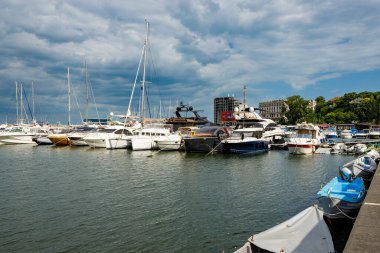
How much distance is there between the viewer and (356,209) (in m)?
13.6

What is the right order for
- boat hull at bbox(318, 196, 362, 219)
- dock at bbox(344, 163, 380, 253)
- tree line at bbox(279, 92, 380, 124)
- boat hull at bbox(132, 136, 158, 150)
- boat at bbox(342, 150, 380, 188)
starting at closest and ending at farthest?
dock at bbox(344, 163, 380, 253), boat hull at bbox(318, 196, 362, 219), boat at bbox(342, 150, 380, 188), boat hull at bbox(132, 136, 158, 150), tree line at bbox(279, 92, 380, 124)

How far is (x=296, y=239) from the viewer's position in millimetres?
9523

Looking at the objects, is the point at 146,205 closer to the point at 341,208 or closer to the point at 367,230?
the point at 341,208

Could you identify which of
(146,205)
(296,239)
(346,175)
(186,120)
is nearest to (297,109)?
Answer: (186,120)

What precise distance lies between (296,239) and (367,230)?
79.8 inches

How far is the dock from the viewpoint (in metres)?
7.21

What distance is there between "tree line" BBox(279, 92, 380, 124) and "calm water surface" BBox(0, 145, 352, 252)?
436ft

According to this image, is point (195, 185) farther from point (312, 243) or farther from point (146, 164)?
point (312, 243)

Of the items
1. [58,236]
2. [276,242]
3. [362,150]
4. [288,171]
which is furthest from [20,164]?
[362,150]

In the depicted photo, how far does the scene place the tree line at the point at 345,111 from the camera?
148500mm

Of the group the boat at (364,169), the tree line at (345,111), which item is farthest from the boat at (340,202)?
the tree line at (345,111)

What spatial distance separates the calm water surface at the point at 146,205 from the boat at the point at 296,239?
320cm

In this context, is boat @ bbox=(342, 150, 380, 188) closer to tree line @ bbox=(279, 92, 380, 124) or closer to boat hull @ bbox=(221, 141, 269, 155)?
boat hull @ bbox=(221, 141, 269, 155)

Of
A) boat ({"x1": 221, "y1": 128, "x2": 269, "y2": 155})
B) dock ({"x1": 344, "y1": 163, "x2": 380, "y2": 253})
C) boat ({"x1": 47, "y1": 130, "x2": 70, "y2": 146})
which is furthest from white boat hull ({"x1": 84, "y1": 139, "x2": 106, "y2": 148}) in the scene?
dock ({"x1": 344, "y1": 163, "x2": 380, "y2": 253})
